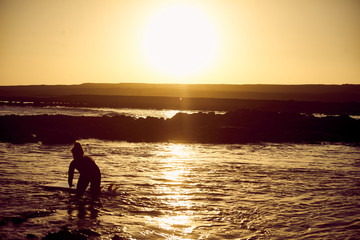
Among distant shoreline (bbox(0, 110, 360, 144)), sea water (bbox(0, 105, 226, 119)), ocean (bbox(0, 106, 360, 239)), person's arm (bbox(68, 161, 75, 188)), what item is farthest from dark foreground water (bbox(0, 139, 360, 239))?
sea water (bbox(0, 105, 226, 119))

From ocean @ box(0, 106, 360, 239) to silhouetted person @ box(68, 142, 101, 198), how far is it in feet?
1.51

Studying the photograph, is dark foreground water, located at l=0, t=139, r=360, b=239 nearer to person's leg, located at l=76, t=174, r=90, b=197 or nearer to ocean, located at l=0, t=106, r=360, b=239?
ocean, located at l=0, t=106, r=360, b=239

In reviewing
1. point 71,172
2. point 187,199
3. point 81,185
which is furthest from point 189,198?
point 71,172

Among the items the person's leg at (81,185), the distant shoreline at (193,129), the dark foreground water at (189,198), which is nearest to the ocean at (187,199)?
the dark foreground water at (189,198)

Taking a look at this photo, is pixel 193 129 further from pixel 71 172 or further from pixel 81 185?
pixel 71 172

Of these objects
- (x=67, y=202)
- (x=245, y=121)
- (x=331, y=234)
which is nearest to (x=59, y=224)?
(x=67, y=202)

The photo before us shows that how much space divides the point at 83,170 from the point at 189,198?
3656mm

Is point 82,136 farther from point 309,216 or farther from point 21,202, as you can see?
point 309,216

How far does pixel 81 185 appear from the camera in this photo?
1316 centimetres

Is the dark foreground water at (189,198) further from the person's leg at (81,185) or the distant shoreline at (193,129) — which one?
the distant shoreline at (193,129)

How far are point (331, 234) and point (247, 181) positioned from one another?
6.65 meters

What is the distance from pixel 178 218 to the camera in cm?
1121

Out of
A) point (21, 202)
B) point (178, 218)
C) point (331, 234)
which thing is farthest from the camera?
point (21, 202)

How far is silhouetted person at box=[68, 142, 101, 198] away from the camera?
42.1 feet
